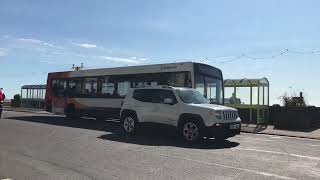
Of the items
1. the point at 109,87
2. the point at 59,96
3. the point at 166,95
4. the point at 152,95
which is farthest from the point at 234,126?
the point at 59,96

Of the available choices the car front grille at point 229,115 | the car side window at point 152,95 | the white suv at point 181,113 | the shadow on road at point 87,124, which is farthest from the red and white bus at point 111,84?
the car front grille at point 229,115

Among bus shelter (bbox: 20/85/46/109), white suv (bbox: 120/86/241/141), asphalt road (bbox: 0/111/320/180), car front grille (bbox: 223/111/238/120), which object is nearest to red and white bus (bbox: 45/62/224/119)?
white suv (bbox: 120/86/241/141)

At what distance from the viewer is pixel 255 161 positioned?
1166 centimetres

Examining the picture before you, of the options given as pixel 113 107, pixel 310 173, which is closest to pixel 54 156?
pixel 310 173

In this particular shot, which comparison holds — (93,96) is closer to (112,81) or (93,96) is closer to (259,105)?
(112,81)

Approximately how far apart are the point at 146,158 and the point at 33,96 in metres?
40.1

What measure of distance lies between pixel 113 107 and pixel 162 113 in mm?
7725

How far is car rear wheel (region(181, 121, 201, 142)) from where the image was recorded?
15.7 metres

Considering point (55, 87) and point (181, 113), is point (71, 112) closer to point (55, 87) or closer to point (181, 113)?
point (55, 87)

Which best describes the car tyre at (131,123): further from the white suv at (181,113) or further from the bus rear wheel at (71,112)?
the bus rear wheel at (71,112)

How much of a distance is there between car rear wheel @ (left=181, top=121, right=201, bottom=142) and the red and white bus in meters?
4.96

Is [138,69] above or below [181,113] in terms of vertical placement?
above

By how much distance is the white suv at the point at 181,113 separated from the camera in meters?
15.6

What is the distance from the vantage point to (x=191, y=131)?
1594 cm
